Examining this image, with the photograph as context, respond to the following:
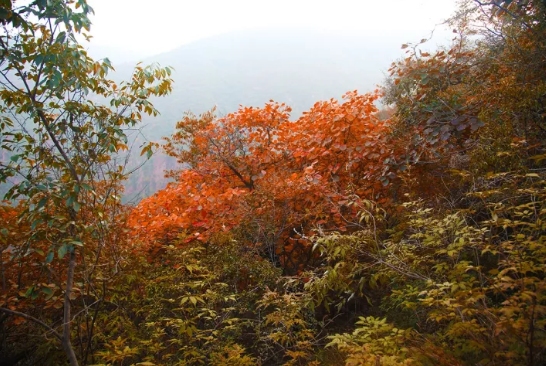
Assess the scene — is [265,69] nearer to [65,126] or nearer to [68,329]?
[65,126]

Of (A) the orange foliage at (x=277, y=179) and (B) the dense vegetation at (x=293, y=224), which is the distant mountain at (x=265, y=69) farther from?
(B) the dense vegetation at (x=293, y=224)

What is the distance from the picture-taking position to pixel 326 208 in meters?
4.32

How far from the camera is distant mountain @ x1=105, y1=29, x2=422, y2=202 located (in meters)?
70.9

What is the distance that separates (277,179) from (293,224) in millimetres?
611

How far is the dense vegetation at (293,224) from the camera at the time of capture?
2.34m

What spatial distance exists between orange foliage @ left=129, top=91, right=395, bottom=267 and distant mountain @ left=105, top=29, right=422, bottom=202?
1410 inches

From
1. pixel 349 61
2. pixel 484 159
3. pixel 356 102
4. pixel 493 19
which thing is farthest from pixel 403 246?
pixel 349 61

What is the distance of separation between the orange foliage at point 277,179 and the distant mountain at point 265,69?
3582 centimetres

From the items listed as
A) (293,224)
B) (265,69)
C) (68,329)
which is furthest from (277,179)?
(265,69)

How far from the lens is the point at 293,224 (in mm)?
4375

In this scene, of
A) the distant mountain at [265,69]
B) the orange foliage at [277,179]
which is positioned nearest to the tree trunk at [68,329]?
the orange foliage at [277,179]

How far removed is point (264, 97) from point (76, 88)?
78.2m

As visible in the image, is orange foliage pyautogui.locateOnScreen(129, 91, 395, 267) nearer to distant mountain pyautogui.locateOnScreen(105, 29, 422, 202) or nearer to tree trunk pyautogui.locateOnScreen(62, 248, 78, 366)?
tree trunk pyautogui.locateOnScreen(62, 248, 78, 366)

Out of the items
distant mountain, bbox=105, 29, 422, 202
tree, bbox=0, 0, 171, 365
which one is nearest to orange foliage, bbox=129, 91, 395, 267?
tree, bbox=0, 0, 171, 365
